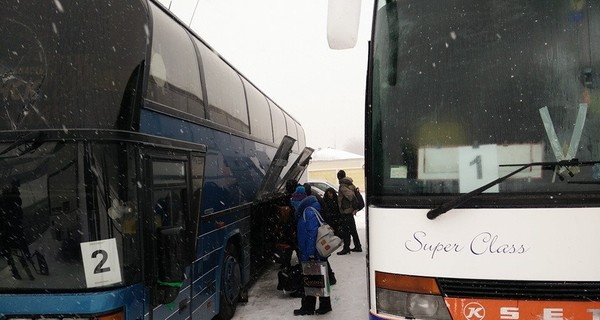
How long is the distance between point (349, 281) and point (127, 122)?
17.1ft

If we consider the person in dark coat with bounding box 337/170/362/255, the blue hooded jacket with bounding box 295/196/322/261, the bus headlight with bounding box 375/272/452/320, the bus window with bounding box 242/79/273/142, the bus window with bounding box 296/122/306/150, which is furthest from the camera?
the bus window with bounding box 296/122/306/150

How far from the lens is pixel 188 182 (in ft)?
13.8

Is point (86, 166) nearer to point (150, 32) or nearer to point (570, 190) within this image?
point (150, 32)

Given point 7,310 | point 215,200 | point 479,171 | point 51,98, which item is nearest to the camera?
point 479,171

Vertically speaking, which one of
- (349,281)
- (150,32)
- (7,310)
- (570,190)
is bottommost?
(349,281)

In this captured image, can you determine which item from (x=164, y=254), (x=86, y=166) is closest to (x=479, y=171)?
(x=164, y=254)

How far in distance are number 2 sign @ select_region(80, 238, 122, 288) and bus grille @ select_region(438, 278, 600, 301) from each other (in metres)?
2.22

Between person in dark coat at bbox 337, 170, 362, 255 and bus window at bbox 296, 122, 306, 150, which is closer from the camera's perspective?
person in dark coat at bbox 337, 170, 362, 255

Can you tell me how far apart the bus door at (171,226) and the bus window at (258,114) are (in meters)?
3.26

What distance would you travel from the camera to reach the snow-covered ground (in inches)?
231

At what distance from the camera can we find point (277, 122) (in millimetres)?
10766

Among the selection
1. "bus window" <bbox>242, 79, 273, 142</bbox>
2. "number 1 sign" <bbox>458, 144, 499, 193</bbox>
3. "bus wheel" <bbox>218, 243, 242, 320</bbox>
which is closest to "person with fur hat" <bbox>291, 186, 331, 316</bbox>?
"bus wheel" <bbox>218, 243, 242, 320</bbox>

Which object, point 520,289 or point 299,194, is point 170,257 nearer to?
point 520,289

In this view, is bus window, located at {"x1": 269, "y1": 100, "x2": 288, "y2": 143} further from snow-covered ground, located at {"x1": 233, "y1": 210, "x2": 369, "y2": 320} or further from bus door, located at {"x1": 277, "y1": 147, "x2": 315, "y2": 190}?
snow-covered ground, located at {"x1": 233, "y1": 210, "x2": 369, "y2": 320}
